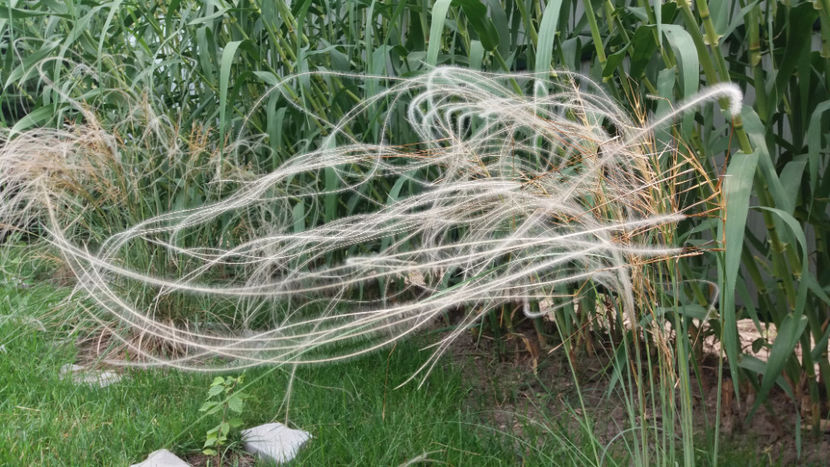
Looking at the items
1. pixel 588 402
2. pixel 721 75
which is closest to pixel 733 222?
pixel 721 75

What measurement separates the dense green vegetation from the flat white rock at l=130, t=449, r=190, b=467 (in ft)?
1.97

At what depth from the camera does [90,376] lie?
179cm

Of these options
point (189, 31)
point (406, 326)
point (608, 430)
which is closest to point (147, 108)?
point (189, 31)

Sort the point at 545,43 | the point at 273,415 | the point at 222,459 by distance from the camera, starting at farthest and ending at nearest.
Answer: the point at 273,415
the point at 222,459
the point at 545,43

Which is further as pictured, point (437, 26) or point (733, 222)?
point (437, 26)

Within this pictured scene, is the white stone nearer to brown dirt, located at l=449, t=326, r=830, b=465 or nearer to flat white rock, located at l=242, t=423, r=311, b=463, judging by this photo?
flat white rock, located at l=242, t=423, r=311, b=463

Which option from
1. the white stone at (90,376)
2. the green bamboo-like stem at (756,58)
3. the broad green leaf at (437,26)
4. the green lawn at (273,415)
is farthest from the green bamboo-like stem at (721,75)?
the white stone at (90,376)

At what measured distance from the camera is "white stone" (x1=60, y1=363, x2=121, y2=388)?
1.75m

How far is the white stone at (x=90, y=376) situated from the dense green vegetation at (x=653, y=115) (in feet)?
0.90

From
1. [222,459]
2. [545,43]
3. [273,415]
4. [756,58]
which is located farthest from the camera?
[273,415]

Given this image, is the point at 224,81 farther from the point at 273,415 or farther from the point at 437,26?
the point at 273,415

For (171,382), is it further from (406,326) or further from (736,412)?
(736,412)

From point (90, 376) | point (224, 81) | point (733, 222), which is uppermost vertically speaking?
point (224, 81)

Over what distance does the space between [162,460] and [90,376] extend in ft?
1.97
